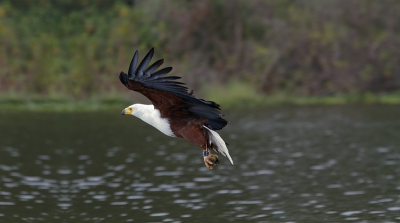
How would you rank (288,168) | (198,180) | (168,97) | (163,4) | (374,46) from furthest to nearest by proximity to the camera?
(163,4) → (374,46) → (288,168) → (198,180) → (168,97)

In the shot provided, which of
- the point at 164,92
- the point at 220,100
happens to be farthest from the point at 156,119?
the point at 220,100

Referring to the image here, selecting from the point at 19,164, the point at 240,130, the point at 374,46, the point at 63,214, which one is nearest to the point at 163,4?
the point at 374,46

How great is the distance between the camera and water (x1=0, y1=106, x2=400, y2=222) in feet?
33.6

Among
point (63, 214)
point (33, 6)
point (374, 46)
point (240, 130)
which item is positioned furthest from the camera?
point (33, 6)

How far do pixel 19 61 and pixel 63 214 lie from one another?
728 inches

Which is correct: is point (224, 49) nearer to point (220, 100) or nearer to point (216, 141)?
point (220, 100)

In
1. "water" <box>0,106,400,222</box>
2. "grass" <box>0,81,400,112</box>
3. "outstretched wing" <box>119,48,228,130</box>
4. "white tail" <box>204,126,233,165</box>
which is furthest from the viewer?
"grass" <box>0,81,400,112</box>

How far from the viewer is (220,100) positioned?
2447 cm

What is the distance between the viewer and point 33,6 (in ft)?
98.7

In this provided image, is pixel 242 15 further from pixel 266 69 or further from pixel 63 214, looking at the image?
pixel 63 214

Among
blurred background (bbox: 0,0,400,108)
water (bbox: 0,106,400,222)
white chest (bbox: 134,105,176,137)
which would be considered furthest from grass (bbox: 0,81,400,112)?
white chest (bbox: 134,105,176,137)

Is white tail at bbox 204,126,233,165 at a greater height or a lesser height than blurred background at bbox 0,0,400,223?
lesser

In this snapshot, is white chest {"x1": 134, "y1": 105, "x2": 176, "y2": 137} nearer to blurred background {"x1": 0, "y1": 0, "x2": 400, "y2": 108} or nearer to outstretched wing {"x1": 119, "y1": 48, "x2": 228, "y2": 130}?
outstretched wing {"x1": 119, "y1": 48, "x2": 228, "y2": 130}

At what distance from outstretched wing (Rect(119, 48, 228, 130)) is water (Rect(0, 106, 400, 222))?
2739 millimetres
